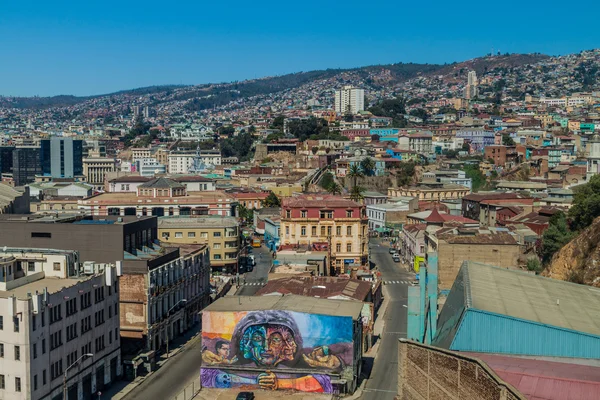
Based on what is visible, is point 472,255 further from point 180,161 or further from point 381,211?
point 180,161

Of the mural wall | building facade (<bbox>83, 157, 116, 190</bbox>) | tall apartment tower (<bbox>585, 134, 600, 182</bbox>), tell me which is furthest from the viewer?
building facade (<bbox>83, 157, 116, 190</bbox>)

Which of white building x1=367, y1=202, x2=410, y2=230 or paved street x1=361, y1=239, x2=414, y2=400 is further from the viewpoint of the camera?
white building x1=367, y1=202, x2=410, y2=230

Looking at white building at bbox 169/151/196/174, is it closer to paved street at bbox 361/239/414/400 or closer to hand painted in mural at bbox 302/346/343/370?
paved street at bbox 361/239/414/400

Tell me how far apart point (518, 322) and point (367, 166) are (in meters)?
106

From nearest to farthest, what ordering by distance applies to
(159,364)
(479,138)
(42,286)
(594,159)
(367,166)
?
(42,286) → (159,364) → (594,159) → (367,166) → (479,138)

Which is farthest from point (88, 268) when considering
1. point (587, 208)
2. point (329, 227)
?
point (587, 208)

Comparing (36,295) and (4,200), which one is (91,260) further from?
(4,200)

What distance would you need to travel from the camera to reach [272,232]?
307 feet

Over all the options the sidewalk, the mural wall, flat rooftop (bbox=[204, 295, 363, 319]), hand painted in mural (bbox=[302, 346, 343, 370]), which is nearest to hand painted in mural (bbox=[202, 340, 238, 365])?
the mural wall

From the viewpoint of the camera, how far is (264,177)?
144000 millimetres

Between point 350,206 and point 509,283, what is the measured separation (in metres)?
39.3

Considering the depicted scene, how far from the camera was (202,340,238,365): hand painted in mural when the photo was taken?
4288 cm

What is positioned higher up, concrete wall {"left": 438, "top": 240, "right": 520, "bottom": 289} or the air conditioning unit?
the air conditioning unit

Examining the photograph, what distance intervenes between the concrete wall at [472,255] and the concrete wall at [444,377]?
3335 centimetres
